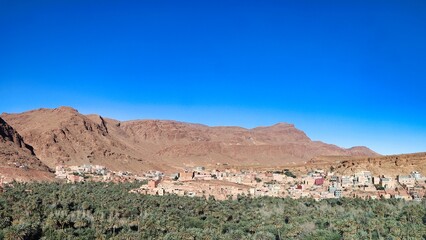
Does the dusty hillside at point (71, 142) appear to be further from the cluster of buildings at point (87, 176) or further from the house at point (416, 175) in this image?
A: the house at point (416, 175)

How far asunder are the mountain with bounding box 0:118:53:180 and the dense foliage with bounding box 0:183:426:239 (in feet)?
50.1

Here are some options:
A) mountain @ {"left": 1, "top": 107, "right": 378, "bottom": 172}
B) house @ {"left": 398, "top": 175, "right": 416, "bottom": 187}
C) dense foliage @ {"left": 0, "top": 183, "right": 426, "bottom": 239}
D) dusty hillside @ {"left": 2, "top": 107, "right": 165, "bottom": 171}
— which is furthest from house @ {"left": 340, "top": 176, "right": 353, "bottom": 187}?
dusty hillside @ {"left": 2, "top": 107, "right": 165, "bottom": 171}

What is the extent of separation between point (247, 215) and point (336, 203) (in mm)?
16927

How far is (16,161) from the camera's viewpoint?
280ft

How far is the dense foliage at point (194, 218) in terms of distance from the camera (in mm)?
36062

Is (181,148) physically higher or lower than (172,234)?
higher

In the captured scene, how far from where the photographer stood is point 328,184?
74.2 m

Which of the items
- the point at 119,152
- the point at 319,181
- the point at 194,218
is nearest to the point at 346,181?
the point at 319,181

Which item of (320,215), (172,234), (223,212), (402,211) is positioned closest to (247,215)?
(223,212)

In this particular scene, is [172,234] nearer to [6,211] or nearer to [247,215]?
[247,215]

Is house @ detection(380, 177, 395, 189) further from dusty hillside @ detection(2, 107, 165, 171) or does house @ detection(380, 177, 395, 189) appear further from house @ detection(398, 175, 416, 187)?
dusty hillside @ detection(2, 107, 165, 171)

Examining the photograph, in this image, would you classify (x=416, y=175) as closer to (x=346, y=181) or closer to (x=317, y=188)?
(x=346, y=181)

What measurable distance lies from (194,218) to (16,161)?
56321mm

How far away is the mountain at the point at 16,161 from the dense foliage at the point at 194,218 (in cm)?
1528
